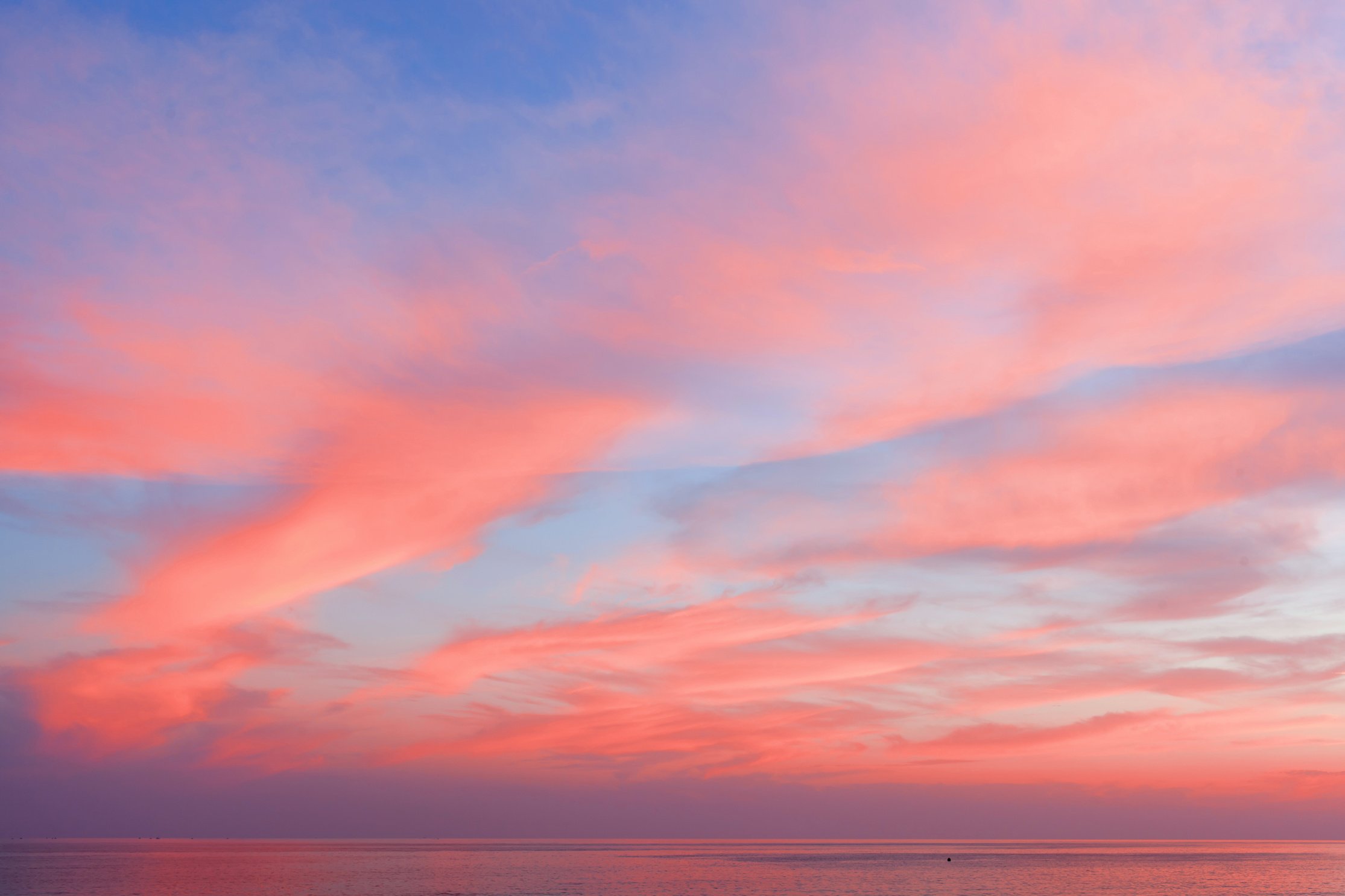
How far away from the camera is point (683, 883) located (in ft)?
640

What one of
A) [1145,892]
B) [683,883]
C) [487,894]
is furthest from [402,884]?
[1145,892]

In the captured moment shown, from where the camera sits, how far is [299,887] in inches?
6969

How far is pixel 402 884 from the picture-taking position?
18650cm

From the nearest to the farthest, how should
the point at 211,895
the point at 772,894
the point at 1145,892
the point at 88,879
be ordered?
the point at 211,895, the point at 772,894, the point at 1145,892, the point at 88,879

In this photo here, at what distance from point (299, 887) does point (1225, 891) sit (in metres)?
166

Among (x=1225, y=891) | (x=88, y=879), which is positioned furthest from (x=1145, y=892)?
(x=88, y=879)

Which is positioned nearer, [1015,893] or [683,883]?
[1015,893]

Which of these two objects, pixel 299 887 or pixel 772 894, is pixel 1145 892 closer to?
pixel 772 894

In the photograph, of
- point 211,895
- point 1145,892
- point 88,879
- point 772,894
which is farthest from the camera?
point 88,879

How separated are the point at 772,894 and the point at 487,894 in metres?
47.0

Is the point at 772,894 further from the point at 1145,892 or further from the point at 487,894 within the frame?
the point at 1145,892

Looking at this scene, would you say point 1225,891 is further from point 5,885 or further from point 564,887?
point 5,885

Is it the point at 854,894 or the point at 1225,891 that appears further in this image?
the point at 1225,891

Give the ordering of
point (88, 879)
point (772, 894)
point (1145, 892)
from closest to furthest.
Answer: point (772, 894) < point (1145, 892) < point (88, 879)
